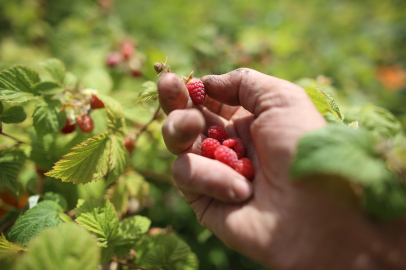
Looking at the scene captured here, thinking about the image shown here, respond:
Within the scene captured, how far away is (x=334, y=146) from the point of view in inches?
27.0

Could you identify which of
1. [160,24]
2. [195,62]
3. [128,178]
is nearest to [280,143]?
[128,178]

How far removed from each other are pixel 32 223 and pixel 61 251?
0.43 meters

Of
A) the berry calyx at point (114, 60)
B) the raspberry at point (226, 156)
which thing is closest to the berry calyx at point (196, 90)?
the raspberry at point (226, 156)

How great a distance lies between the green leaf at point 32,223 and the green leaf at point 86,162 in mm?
186

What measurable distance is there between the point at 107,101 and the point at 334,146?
1.13 m

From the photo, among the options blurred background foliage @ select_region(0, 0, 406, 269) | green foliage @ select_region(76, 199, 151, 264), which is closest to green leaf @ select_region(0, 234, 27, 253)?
green foliage @ select_region(76, 199, 151, 264)

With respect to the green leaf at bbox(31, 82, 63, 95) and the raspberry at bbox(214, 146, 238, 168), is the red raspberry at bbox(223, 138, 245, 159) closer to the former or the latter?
the raspberry at bbox(214, 146, 238, 168)

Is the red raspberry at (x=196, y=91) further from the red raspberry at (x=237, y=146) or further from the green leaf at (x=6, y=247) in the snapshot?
the green leaf at (x=6, y=247)

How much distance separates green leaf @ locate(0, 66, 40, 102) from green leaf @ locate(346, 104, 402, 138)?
2.00 m

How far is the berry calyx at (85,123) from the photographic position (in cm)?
126

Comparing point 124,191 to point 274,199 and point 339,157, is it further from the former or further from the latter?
point 339,157

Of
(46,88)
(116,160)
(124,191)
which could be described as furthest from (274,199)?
(46,88)

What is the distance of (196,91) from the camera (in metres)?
1.16

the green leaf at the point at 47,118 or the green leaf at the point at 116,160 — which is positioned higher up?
the green leaf at the point at 47,118
